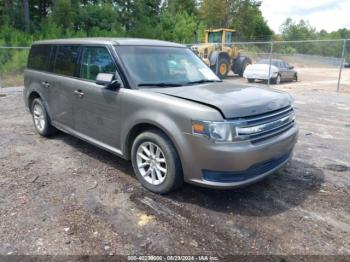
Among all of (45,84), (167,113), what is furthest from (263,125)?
(45,84)

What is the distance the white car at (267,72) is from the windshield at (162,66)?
13.5 metres

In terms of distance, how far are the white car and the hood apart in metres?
14.1

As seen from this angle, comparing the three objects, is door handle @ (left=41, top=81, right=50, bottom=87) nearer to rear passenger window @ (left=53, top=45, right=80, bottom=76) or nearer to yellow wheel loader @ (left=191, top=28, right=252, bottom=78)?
rear passenger window @ (left=53, top=45, right=80, bottom=76)

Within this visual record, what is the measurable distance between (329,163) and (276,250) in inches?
105

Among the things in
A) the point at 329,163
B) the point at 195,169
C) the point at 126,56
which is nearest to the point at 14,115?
the point at 126,56

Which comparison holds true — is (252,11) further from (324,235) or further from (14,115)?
(324,235)

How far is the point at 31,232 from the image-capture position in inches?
121

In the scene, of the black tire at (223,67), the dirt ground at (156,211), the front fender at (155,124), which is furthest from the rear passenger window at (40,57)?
the black tire at (223,67)

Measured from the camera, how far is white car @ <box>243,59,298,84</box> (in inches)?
694

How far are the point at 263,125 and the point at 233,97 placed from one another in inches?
18.1

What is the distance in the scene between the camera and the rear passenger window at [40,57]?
571cm

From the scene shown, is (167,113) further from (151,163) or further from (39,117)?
(39,117)

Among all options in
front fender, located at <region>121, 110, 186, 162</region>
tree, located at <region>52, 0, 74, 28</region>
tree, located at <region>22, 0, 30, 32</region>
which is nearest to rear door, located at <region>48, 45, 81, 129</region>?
front fender, located at <region>121, 110, 186, 162</region>

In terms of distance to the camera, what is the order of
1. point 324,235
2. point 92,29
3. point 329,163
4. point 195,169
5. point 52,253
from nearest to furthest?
point 52,253 → point 324,235 → point 195,169 → point 329,163 → point 92,29
